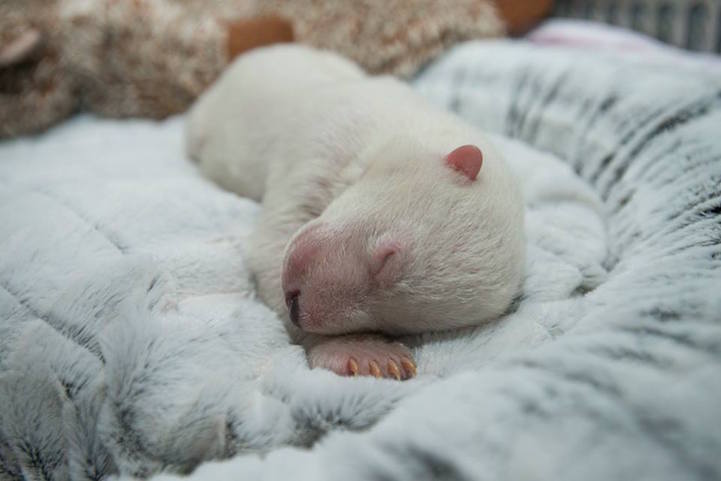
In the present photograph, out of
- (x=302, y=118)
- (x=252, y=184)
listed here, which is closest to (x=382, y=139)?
(x=302, y=118)

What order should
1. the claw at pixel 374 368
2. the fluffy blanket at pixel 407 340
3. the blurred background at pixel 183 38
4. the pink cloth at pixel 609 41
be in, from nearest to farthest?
1. the fluffy blanket at pixel 407 340
2. the claw at pixel 374 368
3. the pink cloth at pixel 609 41
4. the blurred background at pixel 183 38

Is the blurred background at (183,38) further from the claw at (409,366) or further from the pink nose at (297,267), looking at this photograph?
the claw at (409,366)

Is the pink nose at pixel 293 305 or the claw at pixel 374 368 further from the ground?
the pink nose at pixel 293 305

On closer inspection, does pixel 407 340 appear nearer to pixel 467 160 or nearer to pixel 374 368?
pixel 374 368

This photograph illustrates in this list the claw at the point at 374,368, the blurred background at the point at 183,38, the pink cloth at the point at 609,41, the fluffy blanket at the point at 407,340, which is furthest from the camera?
the blurred background at the point at 183,38

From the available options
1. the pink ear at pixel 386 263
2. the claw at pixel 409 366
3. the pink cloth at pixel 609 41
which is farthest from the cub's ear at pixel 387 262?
the pink cloth at pixel 609 41

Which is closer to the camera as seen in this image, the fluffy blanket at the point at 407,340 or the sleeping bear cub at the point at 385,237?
the fluffy blanket at the point at 407,340

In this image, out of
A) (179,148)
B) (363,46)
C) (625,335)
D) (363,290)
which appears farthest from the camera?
(363,46)

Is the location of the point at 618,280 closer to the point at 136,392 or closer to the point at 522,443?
the point at 522,443
